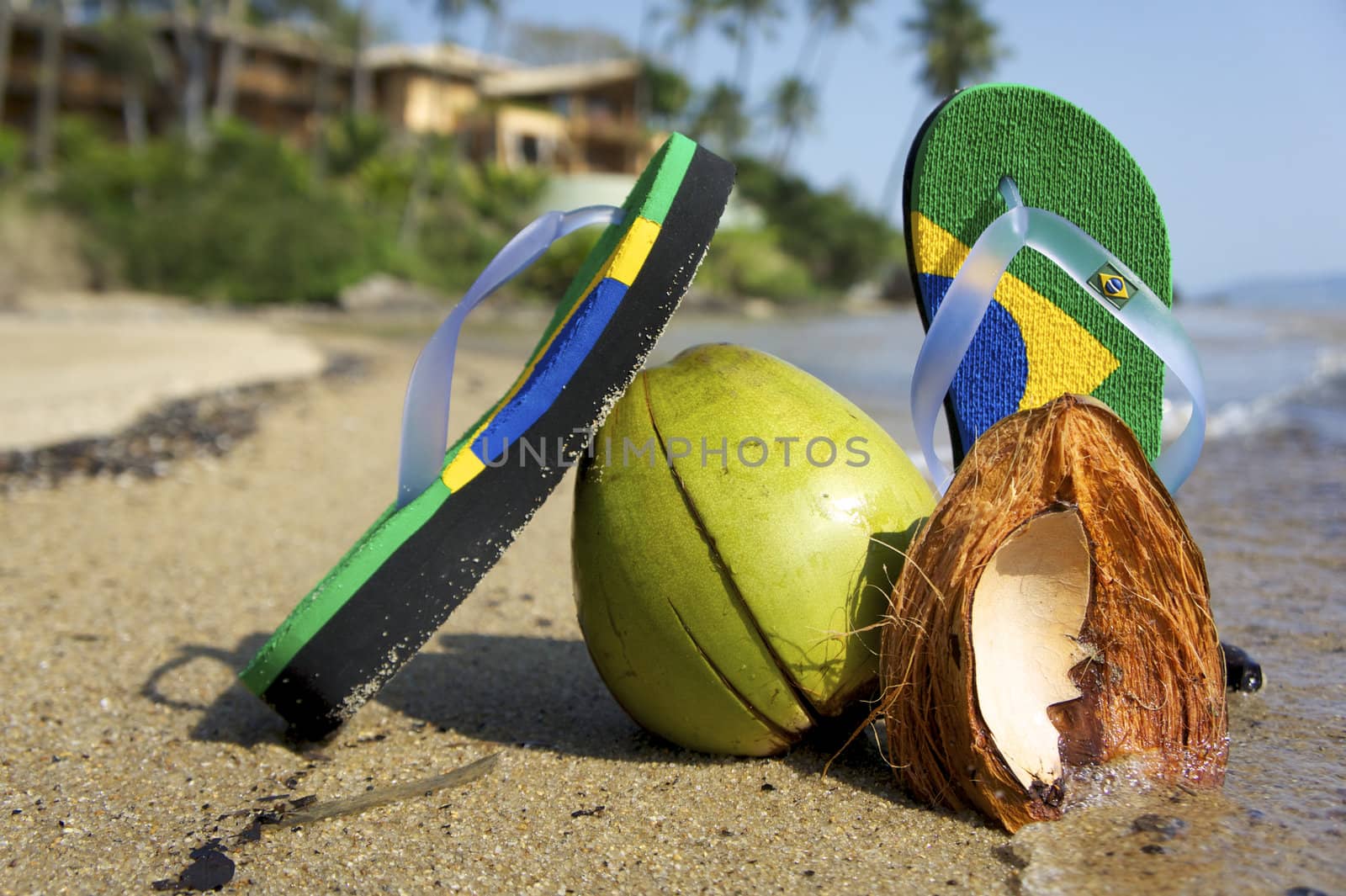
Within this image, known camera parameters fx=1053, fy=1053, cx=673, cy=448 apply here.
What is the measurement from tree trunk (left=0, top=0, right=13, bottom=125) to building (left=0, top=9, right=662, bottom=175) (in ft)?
0.69

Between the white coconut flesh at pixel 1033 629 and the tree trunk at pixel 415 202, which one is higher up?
the tree trunk at pixel 415 202

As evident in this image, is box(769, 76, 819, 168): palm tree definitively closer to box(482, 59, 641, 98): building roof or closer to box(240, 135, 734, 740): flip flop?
box(482, 59, 641, 98): building roof

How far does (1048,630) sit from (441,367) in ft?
6.03

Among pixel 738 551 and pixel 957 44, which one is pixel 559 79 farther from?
pixel 738 551

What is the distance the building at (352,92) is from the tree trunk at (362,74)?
0.49m

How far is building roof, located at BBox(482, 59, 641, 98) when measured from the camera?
55.1 m

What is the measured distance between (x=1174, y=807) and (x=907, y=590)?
783mm

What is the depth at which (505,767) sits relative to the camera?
299cm

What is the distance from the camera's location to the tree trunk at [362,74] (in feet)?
151

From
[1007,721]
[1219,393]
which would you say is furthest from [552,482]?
[1219,393]

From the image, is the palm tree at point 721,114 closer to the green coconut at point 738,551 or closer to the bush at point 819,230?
the bush at point 819,230

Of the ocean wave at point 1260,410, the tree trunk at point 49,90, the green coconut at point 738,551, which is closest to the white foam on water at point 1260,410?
the ocean wave at point 1260,410

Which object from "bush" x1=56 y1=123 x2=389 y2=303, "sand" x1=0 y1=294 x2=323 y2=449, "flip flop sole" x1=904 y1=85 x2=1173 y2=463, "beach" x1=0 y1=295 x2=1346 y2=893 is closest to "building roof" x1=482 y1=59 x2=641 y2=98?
"bush" x1=56 y1=123 x2=389 y2=303

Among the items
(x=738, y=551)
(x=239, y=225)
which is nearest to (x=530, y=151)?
(x=239, y=225)
